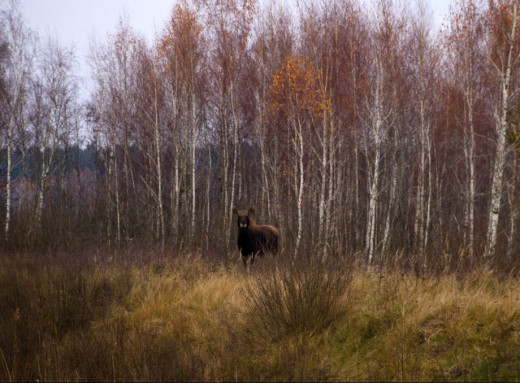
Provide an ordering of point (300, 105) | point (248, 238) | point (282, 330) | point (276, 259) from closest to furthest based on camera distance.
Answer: point (282, 330), point (276, 259), point (248, 238), point (300, 105)

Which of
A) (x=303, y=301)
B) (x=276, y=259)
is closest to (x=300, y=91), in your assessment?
(x=276, y=259)

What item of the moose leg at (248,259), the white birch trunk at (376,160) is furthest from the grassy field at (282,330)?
the white birch trunk at (376,160)

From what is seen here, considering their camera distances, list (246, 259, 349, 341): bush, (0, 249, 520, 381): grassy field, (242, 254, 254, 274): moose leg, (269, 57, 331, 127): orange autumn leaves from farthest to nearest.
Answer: (269, 57, 331, 127): orange autumn leaves → (242, 254, 254, 274): moose leg → (246, 259, 349, 341): bush → (0, 249, 520, 381): grassy field

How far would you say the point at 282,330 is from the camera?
5148 millimetres

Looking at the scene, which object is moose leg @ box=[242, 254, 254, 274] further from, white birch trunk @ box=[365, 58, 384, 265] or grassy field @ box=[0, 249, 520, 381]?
white birch trunk @ box=[365, 58, 384, 265]

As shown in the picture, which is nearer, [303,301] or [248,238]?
[303,301]

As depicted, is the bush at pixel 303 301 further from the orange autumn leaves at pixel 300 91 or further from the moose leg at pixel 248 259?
the orange autumn leaves at pixel 300 91

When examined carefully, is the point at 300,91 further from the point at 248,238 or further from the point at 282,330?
the point at 282,330

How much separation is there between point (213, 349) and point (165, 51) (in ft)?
51.7

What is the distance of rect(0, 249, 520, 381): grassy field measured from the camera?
4.25 m

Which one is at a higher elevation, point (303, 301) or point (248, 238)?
point (248, 238)

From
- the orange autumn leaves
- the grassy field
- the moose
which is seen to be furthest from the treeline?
the grassy field

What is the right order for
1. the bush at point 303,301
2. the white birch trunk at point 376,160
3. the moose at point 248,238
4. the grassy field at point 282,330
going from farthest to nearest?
the white birch trunk at point 376,160 → the moose at point 248,238 → the bush at point 303,301 → the grassy field at point 282,330

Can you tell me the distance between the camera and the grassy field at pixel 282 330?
13.9 feet
